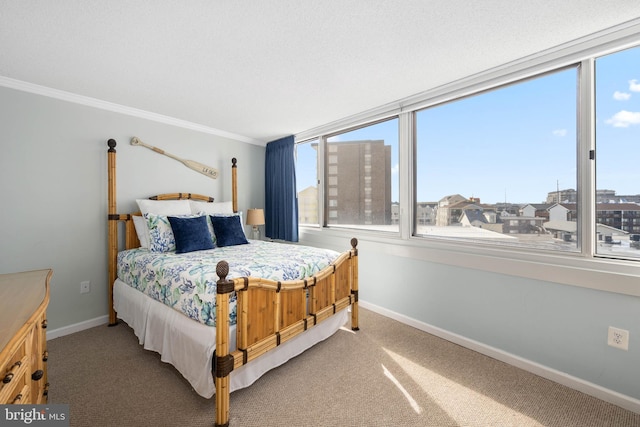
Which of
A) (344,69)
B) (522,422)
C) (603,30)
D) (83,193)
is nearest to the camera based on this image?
(522,422)

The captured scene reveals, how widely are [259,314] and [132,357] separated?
1329mm

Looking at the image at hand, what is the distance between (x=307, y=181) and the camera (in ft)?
13.7

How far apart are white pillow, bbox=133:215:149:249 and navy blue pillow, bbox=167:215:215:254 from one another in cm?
39

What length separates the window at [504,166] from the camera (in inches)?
79.0

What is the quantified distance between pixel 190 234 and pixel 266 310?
1.35 metres

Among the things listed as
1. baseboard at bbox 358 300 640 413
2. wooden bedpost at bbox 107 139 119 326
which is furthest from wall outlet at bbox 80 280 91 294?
baseboard at bbox 358 300 640 413

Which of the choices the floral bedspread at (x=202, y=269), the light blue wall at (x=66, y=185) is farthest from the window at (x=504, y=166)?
the light blue wall at (x=66, y=185)

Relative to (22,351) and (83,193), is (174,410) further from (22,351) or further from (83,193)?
(83,193)

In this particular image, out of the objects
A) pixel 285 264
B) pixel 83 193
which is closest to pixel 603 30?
pixel 285 264

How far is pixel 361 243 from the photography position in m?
3.28

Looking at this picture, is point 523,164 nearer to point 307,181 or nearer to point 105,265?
point 307,181

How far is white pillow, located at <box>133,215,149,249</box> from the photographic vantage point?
9.38 ft

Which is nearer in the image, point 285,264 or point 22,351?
point 22,351

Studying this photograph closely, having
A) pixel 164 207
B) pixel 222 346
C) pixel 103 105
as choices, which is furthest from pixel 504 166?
pixel 103 105
